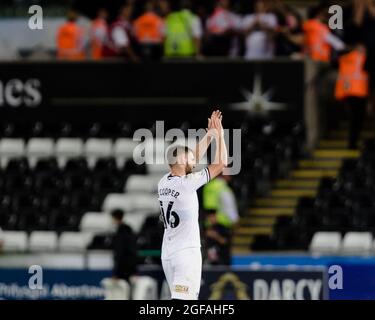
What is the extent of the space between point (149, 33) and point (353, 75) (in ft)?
11.8

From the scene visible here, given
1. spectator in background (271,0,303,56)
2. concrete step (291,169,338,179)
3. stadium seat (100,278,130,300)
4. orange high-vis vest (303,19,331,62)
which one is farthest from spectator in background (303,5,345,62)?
stadium seat (100,278,130,300)

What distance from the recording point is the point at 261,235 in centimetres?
2564

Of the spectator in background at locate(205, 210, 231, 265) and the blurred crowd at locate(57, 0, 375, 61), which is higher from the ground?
the blurred crowd at locate(57, 0, 375, 61)

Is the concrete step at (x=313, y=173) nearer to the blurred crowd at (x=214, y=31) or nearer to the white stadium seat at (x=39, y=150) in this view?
the blurred crowd at (x=214, y=31)

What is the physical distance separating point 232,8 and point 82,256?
598cm

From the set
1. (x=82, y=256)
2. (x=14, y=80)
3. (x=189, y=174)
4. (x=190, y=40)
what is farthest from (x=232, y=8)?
(x=189, y=174)

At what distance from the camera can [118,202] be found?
1094 inches

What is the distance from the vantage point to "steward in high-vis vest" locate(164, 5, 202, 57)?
1113 inches

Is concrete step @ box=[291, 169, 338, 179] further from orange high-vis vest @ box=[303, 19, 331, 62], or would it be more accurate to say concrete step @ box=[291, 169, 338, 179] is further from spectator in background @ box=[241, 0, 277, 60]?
spectator in background @ box=[241, 0, 277, 60]

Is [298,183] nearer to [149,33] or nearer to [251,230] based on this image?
[251,230]

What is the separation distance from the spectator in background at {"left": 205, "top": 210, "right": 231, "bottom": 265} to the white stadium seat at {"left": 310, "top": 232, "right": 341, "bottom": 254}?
171 cm

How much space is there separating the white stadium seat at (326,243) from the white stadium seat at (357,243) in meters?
0.12

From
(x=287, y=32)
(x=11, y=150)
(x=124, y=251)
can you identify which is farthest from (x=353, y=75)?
(x=124, y=251)

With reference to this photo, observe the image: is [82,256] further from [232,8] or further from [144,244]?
[232,8]
